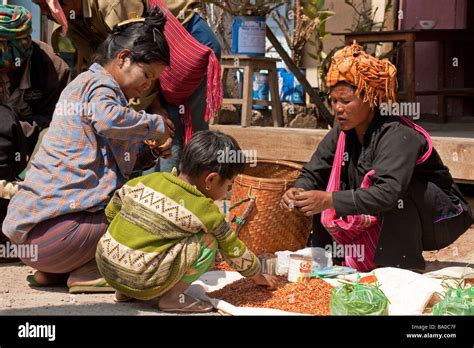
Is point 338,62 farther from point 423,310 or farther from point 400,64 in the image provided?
point 400,64

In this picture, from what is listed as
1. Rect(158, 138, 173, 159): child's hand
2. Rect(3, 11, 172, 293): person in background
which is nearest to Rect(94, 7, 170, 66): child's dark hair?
Rect(3, 11, 172, 293): person in background

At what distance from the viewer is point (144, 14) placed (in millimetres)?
4844

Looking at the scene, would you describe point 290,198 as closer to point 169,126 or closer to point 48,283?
point 169,126

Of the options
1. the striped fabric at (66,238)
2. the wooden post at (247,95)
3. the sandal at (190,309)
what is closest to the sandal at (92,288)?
the striped fabric at (66,238)

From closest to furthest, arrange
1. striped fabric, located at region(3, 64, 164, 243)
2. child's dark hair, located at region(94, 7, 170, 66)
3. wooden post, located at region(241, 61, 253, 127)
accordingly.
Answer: striped fabric, located at region(3, 64, 164, 243) → child's dark hair, located at region(94, 7, 170, 66) → wooden post, located at region(241, 61, 253, 127)

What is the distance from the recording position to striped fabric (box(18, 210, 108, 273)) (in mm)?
3939

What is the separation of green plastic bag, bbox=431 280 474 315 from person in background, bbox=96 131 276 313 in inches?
33.0

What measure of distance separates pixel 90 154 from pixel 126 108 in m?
0.28

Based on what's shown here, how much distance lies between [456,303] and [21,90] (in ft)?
9.86

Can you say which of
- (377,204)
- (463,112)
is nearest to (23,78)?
(377,204)

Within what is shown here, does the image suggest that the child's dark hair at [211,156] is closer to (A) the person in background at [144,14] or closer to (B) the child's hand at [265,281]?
(B) the child's hand at [265,281]

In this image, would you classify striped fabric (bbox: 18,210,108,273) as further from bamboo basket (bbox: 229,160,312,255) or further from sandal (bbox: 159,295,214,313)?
bamboo basket (bbox: 229,160,312,255)

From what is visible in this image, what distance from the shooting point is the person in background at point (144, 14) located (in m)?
4.74

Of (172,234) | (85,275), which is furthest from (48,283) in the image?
(172,234)
